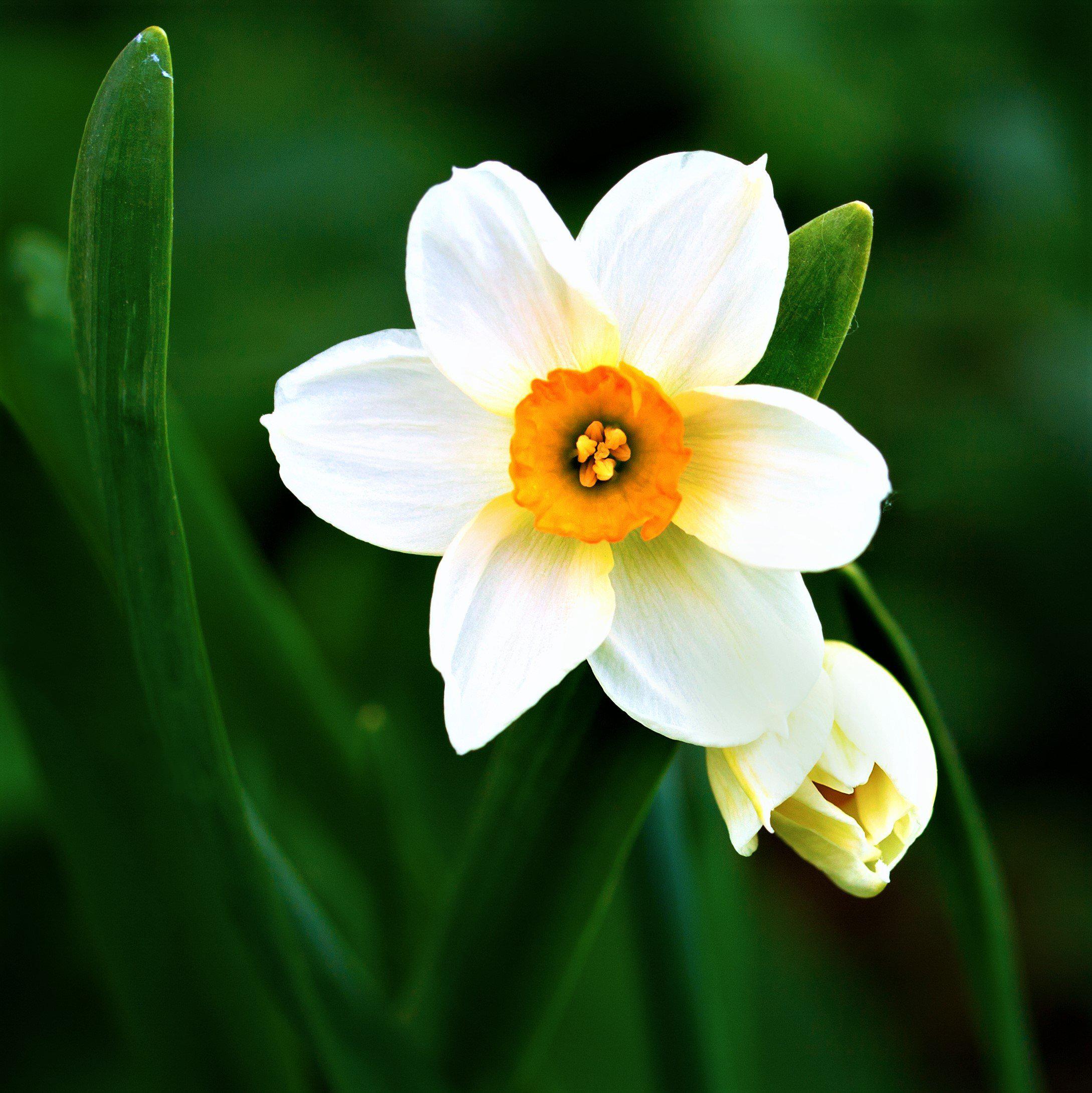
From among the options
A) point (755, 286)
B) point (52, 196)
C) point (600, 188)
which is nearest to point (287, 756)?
point (755, 286)

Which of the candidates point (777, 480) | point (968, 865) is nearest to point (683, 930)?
point (968, 865)

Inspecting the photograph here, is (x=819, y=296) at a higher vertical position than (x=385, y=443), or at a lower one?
higher

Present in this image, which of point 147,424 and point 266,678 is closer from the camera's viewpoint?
point 147,424

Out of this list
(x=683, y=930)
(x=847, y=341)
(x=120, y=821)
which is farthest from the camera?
(x=847, y=341)

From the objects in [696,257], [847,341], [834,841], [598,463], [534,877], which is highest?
[847,341]

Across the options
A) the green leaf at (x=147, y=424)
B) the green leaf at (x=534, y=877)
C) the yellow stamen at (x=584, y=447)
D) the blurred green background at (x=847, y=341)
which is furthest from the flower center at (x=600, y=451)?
the blurred green background at (x=847, y=341)

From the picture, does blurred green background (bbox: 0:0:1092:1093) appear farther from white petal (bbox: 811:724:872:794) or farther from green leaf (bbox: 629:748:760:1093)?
white petal (bbox: 811:724:872:794)

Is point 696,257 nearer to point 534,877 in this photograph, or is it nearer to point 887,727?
point 887,727

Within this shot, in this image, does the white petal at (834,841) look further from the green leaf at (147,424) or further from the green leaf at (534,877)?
the green leaf at (147,424)
